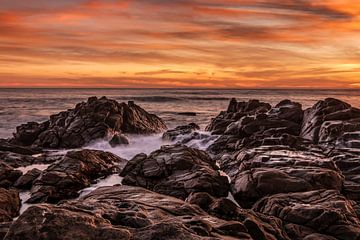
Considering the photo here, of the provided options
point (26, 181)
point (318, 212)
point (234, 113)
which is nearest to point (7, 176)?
point (26, 181)

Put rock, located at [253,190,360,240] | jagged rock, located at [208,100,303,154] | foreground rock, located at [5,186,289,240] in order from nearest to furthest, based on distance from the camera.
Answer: foreground rock, located at [5,186,289,240], rock, located at [253,190,360,240], jagged rock, located at [208,100,303,154]

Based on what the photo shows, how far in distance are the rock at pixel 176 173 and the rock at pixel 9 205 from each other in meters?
6.12

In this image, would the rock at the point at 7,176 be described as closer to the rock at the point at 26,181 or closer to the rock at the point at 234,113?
the rock at the point at 26,181

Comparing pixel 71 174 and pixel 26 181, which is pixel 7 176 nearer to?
pixel 26 181

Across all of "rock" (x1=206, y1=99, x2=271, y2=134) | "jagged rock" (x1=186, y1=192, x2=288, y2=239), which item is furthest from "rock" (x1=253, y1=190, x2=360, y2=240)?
"rock" (x1=206, y1=99, x2=271, y2=134)

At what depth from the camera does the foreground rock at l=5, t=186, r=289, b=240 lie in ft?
29.3

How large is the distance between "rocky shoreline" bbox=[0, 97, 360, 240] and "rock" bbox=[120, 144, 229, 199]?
0.19ft

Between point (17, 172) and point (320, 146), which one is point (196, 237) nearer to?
point (17, 172)

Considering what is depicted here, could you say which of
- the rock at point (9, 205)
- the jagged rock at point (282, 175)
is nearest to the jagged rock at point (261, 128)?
the jagged rock at point (282, 175)

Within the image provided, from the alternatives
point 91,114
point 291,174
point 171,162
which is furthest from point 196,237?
point 91,114

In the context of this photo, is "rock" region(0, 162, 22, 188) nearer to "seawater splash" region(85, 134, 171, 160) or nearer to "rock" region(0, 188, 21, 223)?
"rock" region(0, 188, 21, 223)

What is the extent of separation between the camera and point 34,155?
29922 millimetres

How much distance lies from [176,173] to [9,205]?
8219 millimetres

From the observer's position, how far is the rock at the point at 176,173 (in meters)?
19.4
